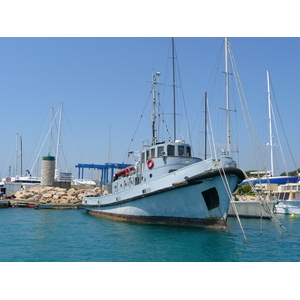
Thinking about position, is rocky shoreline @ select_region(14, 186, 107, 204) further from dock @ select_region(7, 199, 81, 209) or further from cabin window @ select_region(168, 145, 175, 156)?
cabin window @ select_region(168, 145, 175, 156)

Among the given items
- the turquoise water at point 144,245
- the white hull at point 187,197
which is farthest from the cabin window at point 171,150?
the turquoise water at point 144,245

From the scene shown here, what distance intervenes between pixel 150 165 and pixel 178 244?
7208 mm

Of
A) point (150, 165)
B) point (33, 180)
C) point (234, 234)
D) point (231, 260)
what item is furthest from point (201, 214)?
point (33, 180)

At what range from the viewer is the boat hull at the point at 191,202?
17125 mm

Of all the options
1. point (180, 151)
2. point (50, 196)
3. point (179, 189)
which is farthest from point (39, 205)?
point (179, 189)

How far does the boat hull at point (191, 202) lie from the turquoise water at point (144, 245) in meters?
0.64

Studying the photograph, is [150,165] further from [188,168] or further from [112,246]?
[112,246]

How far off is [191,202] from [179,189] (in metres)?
1.07

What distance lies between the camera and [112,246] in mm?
13375

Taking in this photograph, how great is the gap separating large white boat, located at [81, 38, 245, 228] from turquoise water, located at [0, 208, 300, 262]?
90cm

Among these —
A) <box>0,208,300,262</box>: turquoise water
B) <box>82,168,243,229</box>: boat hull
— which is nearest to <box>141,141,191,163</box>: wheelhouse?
<box>82,168,243,229</box>: boat hull

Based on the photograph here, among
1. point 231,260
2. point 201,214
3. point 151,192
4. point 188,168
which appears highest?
point 188,168

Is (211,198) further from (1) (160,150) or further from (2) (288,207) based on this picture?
(2) (288,207)

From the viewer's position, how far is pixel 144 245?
13.6 metres
